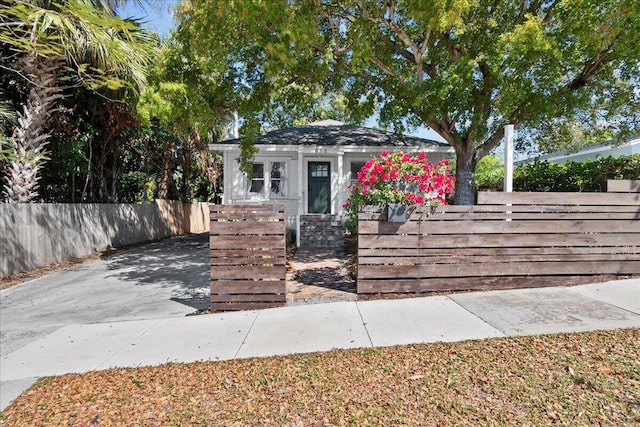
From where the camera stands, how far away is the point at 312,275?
6781 mm

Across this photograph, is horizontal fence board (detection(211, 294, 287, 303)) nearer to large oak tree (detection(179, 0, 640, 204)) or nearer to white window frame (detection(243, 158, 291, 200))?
large oak tree (detection(179, 0, 640, 204))

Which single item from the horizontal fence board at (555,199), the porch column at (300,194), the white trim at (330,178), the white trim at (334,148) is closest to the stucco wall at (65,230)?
the white trim at (334,148)

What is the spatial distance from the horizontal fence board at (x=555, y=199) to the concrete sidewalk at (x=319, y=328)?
122cm

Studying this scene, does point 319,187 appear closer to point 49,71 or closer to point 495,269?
point 495,269

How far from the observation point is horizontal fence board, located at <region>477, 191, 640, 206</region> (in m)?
5.12

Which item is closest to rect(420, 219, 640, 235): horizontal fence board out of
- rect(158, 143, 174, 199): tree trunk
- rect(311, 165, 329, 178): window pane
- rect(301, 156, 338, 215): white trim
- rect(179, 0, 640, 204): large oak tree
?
rect(179, 0, 640, 204): large oak tree

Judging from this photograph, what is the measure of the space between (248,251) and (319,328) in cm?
158

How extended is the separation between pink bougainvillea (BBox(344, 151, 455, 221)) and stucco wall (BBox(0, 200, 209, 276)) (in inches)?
322

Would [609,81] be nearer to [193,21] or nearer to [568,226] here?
[568,226]

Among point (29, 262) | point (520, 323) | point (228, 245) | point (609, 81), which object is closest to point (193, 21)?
point (228, 245)

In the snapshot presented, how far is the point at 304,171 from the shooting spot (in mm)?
12078

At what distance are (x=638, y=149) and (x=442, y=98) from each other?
13.0 m

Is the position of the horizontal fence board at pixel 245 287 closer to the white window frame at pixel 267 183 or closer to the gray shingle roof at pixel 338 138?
the white window frame at pixel 267 183

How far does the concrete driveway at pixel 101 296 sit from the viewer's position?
16.8 ft
